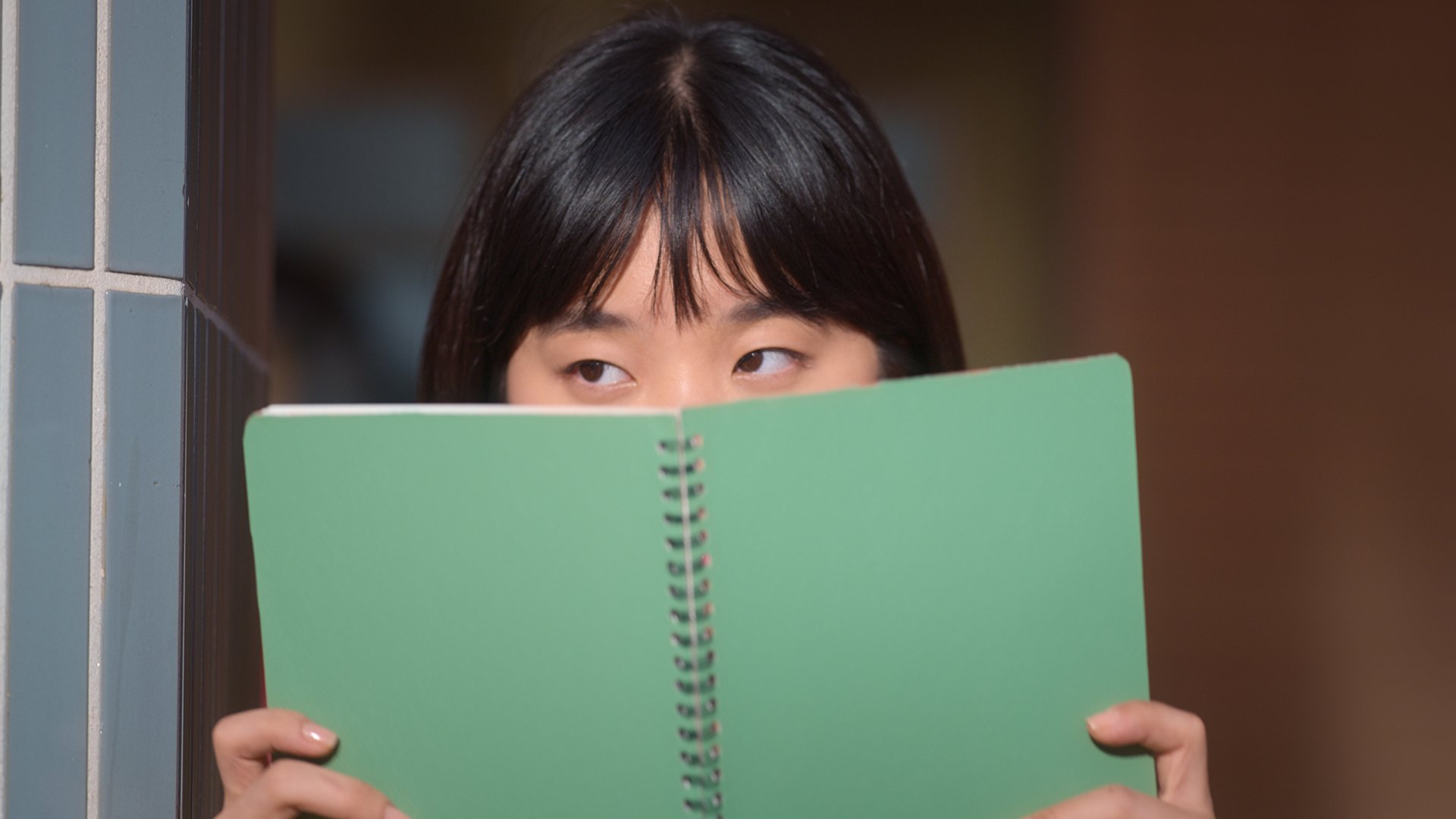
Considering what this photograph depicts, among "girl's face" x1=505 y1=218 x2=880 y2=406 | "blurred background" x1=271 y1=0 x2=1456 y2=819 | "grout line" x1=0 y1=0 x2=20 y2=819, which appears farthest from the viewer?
"blurred background" x1=271 y1=0 x2=1456 y2=819

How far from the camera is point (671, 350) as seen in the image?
94cm

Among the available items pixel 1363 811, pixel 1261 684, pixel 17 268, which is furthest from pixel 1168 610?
pixel 17 268

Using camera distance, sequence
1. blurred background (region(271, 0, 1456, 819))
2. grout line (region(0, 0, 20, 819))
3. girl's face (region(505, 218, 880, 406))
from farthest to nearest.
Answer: blurred background (region(271, 0, 1456, 819)) → girl's face (region(505, 218, 880, 406)) → grout line (region(0, 0, 20, 819))

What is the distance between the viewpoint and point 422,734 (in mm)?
693

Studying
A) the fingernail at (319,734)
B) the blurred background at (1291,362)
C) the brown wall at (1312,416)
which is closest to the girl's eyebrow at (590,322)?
the fingernail at (319,734)

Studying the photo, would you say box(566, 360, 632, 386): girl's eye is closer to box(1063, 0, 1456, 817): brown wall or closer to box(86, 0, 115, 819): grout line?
box(86, 0, 115, 819): grout line

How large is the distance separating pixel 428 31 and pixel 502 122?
2613 mm

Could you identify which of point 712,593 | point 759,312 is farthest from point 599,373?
point 712,593

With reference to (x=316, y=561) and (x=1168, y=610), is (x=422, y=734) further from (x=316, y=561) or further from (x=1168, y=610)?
(x=1168, y=610)

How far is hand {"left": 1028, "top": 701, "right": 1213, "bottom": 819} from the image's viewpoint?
2.31ft

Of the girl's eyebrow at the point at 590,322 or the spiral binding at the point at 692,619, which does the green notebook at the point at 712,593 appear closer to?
the spiral binding at the point at 692,619

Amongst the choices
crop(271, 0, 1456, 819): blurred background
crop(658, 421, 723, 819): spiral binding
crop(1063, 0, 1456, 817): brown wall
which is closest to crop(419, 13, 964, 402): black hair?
crop(658, 421, 723, 819): spiral binding

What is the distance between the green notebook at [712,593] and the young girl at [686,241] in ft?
0.96

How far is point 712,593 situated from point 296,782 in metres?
0.28
